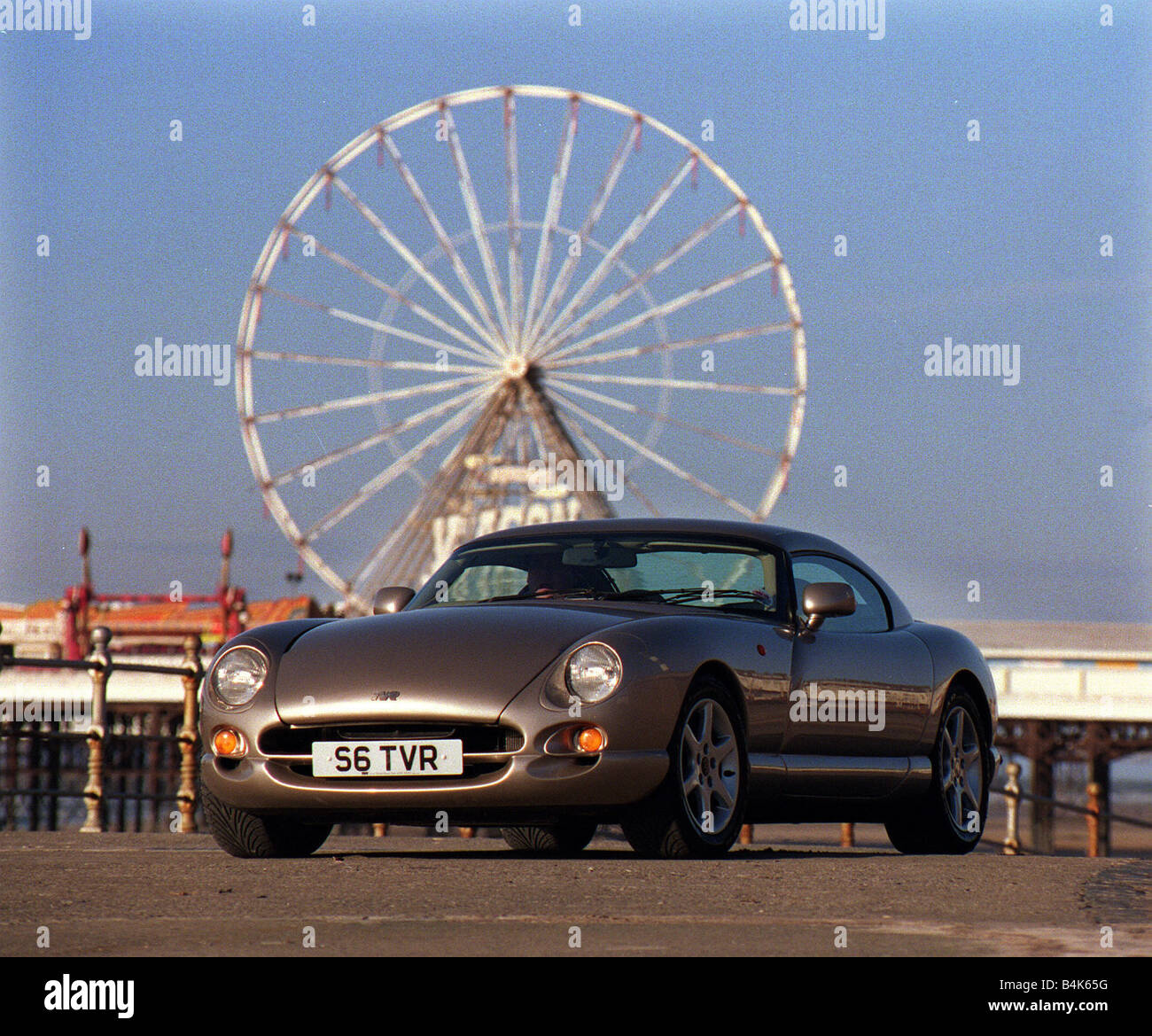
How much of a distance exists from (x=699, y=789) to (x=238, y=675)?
5.05 ft

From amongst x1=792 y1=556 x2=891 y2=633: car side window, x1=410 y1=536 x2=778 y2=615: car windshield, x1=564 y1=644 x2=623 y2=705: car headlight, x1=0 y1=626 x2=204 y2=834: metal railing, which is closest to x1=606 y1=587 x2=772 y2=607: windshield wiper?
x1=410 y1=536 x2=778 y2=615: car windshield

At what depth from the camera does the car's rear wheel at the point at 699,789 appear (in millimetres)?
6285

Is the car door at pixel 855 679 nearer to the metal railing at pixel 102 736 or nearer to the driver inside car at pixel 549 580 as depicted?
the driver inside car at pixel 549 580

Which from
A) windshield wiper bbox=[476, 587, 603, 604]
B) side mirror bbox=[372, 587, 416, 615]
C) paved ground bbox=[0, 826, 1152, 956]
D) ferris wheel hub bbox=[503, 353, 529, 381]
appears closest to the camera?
paved ground bbox=[0, 826, 1152, 956]

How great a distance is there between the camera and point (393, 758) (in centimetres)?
620

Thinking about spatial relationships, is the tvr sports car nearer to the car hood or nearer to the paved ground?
the car hood

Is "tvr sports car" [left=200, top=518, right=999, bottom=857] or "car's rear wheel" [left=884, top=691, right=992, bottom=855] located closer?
"tvr sports car" [left=200, top=518, right=999, bottom=857]

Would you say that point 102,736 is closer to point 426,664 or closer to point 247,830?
point 247,830

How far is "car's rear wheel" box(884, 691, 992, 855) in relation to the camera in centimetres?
790

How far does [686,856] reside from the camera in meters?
6.41

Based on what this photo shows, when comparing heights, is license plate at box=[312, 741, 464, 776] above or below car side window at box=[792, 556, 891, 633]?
below

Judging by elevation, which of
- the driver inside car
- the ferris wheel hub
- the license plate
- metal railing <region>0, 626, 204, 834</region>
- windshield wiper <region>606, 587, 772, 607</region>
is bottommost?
metal railing <region>0, 626, 204, 834</region>
